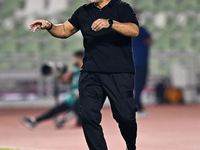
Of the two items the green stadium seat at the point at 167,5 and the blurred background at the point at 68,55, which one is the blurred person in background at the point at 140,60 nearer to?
the blurred background at the point at 68,55

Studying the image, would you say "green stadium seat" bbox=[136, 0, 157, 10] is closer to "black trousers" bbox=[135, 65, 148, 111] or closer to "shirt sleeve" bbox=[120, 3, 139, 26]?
"black trousers" bbox=[135, 65, 148, 111]

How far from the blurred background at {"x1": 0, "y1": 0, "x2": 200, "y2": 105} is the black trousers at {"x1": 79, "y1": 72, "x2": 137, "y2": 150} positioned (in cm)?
1147

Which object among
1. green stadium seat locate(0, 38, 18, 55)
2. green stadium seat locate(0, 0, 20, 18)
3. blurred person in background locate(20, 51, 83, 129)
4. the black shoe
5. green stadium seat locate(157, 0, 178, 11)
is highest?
green stadium seat locate(0, 0, 20, 18)

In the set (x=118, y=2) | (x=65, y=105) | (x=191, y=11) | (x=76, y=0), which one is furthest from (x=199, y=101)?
(x=118, y=2)

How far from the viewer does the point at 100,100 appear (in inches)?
167

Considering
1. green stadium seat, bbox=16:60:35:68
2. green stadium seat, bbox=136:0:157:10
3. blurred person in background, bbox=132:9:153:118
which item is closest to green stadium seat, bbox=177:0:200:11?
green stadium seat, bbox=136:0:157:10

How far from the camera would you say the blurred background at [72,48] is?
632 inches

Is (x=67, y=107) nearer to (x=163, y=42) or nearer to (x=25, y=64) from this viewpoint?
(x=25, y=64)

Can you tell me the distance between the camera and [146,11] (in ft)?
59.2

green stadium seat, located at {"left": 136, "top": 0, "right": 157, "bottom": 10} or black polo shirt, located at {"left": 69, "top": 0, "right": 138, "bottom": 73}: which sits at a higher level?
green stadium seat, located at {"left": 136, "top": 0, "right": 157, "bottom": 10}

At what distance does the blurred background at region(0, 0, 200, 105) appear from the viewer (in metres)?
16.0

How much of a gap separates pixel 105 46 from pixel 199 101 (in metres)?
12.5

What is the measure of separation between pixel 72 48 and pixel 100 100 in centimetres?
1302

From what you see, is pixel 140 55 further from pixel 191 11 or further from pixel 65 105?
pixel 191 11
